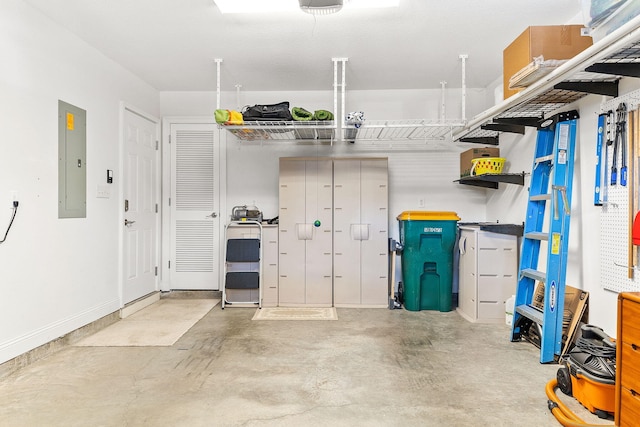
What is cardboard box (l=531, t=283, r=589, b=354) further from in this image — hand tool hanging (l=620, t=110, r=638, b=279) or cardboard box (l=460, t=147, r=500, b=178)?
cardboard box (l=460, t=147, r=500, b=178)

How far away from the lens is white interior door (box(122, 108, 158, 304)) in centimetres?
416

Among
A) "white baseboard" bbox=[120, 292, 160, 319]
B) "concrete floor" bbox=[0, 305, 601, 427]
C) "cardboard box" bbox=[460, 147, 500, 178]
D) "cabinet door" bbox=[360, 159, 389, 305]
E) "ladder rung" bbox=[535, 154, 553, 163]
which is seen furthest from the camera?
"cabinet door" bbox=[360, 159, 389, 305]

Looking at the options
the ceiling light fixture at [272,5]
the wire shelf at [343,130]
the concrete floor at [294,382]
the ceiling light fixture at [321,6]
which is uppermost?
the ceiling light fixture at [272,5]

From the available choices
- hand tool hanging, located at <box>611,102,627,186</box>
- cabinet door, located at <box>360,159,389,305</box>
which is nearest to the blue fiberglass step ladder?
hand tool hanging, located at <box>611,102,627,186</box>

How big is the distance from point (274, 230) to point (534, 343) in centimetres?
291

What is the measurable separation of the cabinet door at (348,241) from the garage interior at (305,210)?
27mm

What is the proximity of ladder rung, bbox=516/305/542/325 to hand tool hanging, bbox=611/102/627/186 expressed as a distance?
1.11m

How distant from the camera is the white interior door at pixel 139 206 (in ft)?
13.7

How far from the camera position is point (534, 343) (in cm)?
311

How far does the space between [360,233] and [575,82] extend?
8.52 ft

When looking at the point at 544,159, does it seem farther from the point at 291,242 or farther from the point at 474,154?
the point at 291,242

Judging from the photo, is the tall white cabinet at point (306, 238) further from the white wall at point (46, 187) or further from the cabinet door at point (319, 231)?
the white wall at point (46, 187)

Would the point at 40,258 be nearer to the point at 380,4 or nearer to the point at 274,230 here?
the point at 274,230

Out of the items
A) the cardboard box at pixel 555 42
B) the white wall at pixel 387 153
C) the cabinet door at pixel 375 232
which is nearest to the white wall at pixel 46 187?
the white wall at pixel 387 153
